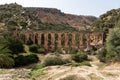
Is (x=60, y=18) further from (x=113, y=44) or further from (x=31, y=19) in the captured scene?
(x=113, y=44)

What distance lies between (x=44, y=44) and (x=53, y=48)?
8.79 ft

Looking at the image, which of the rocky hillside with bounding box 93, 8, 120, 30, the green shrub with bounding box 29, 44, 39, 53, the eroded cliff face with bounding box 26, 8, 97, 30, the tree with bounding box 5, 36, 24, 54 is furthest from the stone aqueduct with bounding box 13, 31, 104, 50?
the eroded cliff face with bounding box 26, 8, 97, 30

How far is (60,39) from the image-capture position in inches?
3595

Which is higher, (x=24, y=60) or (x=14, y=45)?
(x=14, y=45)

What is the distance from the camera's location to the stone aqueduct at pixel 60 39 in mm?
90750

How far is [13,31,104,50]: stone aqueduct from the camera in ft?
298

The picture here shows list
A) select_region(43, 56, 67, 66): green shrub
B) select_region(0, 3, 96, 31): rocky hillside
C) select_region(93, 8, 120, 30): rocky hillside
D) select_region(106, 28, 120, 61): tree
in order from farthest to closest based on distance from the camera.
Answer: select_region(0, 3, 96, 31): rocky hillside
select_region(93, 8, 120, 30): rocky hillside
select_region(43, 56, 67, 66): green shrub
select_region(106, 28, 120, 61): tree

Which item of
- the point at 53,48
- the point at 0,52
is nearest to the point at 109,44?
the point at 0,52

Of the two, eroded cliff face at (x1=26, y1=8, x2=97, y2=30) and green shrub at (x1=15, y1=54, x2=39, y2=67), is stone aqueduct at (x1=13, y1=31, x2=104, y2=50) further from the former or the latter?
eroded cliff face at (x1=26, y1=8, x2=97, y2=30)

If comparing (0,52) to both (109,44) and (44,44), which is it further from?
(44,44)

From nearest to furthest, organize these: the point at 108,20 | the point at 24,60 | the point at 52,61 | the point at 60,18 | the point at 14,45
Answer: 1. the point at 52,61
2. the point at 24,60
3. the point at 14,45
4. the point at 108,20
5. the point at 60,18

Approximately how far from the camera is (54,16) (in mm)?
162625

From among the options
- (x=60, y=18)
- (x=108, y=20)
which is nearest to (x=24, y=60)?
(x=108, y=20)

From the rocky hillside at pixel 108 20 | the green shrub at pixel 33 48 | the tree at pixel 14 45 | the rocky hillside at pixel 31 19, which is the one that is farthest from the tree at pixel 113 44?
the rocky hillside at pixel 31 19
